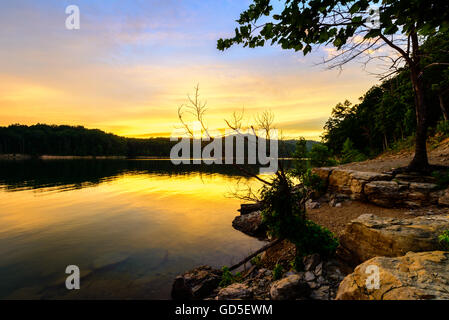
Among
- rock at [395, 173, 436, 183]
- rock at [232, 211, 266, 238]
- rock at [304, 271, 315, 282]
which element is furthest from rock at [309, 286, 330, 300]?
rock at [232, 211, 266, 238]

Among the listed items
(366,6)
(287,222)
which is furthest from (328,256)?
(366,6)

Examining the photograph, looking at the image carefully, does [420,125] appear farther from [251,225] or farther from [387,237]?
[251,225]

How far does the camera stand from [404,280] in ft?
11.4

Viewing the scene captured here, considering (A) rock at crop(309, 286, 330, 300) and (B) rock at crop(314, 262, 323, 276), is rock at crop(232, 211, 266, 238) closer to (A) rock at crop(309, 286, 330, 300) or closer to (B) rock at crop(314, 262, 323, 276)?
(B) rock at crop(314, 262, 323, 276)

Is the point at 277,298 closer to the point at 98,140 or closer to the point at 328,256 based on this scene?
the point at 328,256

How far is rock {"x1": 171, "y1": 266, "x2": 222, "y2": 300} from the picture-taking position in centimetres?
761

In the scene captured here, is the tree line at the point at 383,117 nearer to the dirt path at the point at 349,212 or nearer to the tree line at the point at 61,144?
the dirt path at the point at 349,212

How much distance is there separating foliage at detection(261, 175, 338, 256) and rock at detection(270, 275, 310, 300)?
168cm

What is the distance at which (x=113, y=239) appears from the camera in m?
14.5

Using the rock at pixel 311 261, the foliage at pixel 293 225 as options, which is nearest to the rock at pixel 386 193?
the foliage at pixel 293 225

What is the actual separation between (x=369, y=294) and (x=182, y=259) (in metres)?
10.1

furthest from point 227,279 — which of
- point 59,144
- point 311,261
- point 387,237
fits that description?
point 59,144

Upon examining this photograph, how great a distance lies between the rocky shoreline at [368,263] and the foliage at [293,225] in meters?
0.39

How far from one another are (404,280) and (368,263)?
0.68 metres
